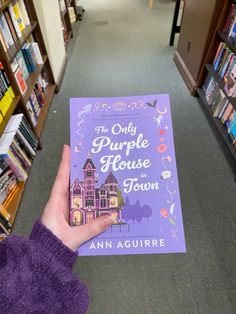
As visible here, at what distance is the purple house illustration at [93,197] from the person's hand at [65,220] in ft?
0.08

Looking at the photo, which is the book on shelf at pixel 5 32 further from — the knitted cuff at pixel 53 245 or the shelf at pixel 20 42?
the knitted cuff at pixel 53 245

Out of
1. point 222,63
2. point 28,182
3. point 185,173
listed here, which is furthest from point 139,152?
point 222,63

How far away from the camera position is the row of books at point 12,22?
142 centimetres

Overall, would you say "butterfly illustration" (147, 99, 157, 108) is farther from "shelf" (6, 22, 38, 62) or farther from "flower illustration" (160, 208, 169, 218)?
"shelf" (6, 22, 38, 62)

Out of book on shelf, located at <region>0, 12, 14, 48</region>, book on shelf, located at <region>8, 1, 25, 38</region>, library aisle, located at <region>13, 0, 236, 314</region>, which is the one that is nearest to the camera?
library aisle, located at <region>13, 0, 236, 314</region>

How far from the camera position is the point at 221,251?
1.27m

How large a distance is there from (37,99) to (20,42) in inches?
17.9

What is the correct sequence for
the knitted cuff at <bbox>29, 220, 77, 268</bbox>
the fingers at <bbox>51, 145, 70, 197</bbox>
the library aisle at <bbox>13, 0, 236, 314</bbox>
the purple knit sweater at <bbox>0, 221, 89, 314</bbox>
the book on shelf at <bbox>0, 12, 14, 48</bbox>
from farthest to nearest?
the book on shelf at <bbox>0, 12, 14, 48</bbox> < the library aisle at <bbox>13, 0, 236, 314</bbox> < the fingers at <bbox>51, 145, 70, 197</bbox> < the knitted cuff at <bbox>29, 220, 77, 268</bbox> < the purple knit sweater at <bbox>0, 221, 89, 314</bbox>

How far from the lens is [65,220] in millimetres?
678

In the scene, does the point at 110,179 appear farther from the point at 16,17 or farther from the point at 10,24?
the point at 16,17

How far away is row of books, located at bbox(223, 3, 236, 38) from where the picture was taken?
63.8 inches

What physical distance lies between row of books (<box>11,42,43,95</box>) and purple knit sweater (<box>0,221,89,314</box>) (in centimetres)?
129

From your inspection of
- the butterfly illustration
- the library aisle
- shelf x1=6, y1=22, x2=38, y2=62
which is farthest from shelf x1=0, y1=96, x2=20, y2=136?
the butterfly illustration

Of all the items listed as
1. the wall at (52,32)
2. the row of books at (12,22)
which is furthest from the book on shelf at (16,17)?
the wall at (52,32)
